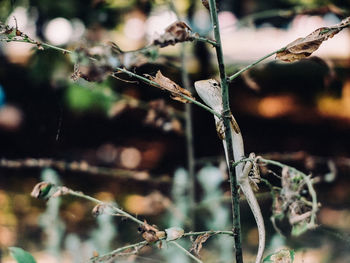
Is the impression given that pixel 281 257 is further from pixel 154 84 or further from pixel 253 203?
pixel 154 84

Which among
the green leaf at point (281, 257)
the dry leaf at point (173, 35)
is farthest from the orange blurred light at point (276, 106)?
the dry leaf at point (173, 35)

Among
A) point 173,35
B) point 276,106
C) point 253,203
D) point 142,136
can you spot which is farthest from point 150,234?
point 276,106

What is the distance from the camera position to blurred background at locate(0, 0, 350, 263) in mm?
2721

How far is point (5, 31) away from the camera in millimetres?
656

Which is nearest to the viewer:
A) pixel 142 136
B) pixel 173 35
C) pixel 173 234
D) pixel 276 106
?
pixel 173 35

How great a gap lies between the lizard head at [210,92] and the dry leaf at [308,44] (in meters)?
0.11

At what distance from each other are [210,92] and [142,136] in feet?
21.2

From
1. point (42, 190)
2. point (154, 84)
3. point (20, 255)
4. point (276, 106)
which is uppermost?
point (276, 106)

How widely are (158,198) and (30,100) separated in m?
5.78

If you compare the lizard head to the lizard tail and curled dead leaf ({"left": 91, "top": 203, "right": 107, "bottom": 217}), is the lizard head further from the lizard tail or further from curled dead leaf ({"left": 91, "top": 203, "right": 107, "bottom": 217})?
curled dead leaf ({"left": 91, "top": 203, "right": 107, "bottom": 217})

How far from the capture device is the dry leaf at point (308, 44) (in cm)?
61

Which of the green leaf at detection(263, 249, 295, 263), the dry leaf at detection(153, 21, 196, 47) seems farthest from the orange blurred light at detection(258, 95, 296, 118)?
the dry leaf at detection(153, 21, 196, 47)

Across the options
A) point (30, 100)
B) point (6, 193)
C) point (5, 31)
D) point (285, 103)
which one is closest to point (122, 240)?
point (6, 193)

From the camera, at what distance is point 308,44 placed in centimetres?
62
